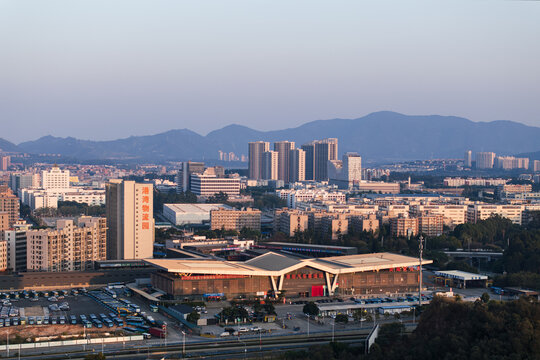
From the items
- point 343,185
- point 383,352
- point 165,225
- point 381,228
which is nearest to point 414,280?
point 383,352

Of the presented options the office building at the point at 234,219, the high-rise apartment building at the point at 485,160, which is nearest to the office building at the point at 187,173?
the office building at the point at 234,219

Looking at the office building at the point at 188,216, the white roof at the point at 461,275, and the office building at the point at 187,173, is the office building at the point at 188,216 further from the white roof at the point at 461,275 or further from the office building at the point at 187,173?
the white roof at the point at 461,275

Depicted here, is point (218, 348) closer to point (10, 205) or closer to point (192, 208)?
point (10, 205)

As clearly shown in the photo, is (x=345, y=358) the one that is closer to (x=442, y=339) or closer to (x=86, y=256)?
(x=442, y=339)

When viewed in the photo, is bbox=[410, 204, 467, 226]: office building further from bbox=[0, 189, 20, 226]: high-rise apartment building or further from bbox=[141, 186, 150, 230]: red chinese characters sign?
bbox=[0, 189, 20, 226]: high-rise apartment building

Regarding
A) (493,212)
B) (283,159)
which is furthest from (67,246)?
(283,159)

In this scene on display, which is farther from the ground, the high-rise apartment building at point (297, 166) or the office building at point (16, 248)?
the high-rise apartment building at point (297, 166)

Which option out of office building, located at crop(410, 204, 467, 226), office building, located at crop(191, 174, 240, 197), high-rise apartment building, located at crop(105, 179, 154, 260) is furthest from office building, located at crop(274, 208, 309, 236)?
office building, located at crop(191, 174, 240, 197)
